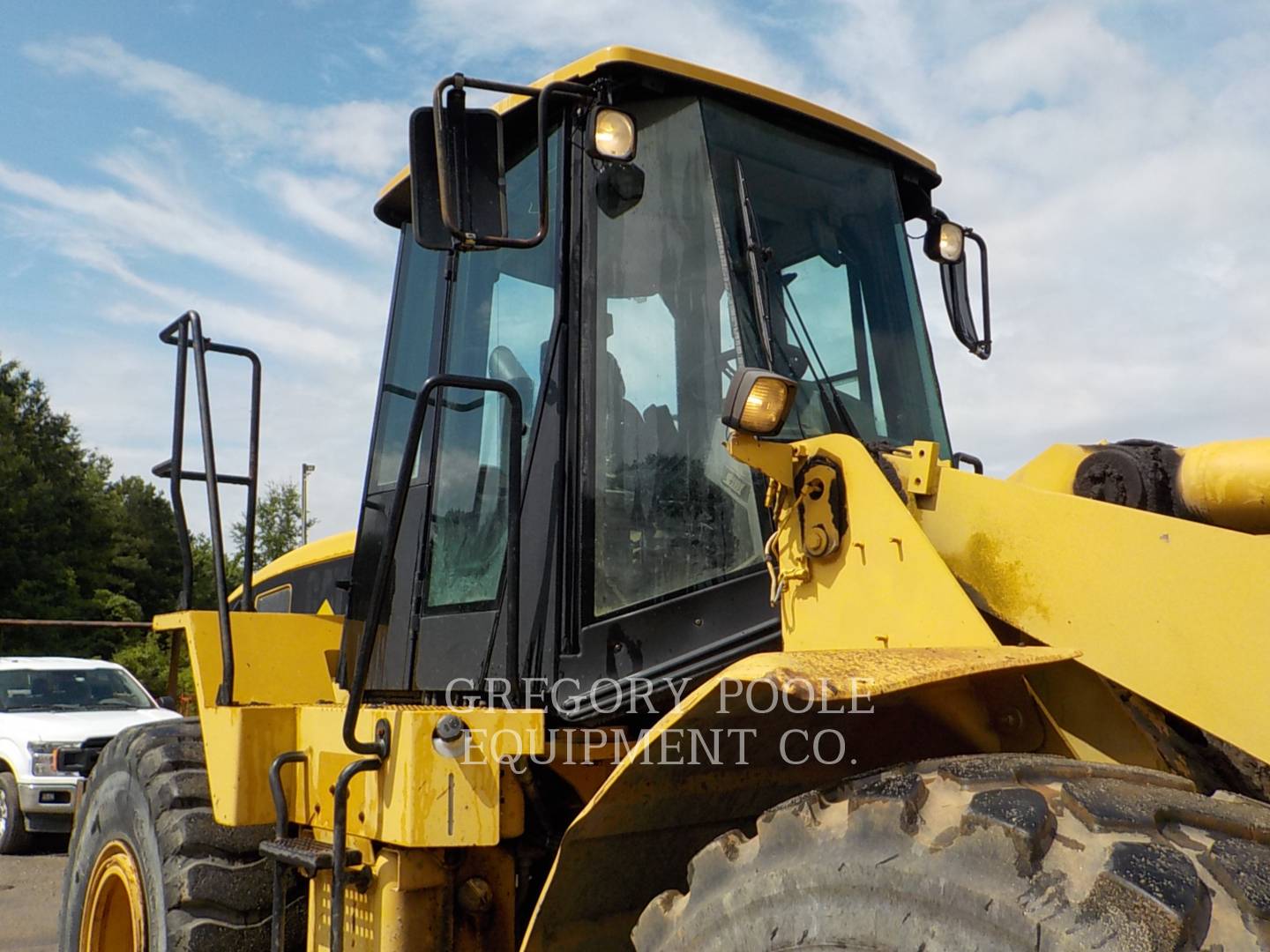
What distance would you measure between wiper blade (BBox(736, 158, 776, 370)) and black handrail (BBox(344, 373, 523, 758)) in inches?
28.8

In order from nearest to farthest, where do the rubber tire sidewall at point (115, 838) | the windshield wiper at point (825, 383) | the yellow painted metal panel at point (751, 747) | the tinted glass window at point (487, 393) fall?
the yellow painted metal panel at point (751, 747), the windshield wiper at point (825, 383), the tinted glass window at point (487, 393), the rubber tire sidewall at point (115, 838)

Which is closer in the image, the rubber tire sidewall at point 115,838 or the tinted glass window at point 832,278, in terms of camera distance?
the tinted glass window at point 832,278

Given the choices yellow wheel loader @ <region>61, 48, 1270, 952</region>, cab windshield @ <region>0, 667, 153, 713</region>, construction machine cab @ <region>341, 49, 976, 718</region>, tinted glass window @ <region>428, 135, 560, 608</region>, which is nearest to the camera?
yellow wheel loader @ <region>61, 48, 1270, 952</region>

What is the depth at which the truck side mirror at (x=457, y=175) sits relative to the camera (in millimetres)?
2850

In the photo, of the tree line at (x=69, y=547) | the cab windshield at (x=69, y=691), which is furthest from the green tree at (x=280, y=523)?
the cab windshield at (x=69, y=691)

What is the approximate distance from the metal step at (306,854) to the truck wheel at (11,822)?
8355 mm

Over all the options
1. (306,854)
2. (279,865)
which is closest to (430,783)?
(306,854)

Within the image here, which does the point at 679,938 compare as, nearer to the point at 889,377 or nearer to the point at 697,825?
the point at 697,825

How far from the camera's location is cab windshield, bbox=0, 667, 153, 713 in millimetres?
11633

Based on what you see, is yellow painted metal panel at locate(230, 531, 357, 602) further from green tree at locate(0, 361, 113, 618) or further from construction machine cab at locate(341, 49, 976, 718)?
green tree at locate(0, 361, 113, 618)

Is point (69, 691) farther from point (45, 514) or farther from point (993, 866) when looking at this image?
point (45, 514)

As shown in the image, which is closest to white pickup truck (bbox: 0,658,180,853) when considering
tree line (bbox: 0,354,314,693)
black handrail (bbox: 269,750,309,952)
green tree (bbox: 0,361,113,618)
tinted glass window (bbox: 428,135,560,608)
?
black handrail (bbox: 269,750,309,952)

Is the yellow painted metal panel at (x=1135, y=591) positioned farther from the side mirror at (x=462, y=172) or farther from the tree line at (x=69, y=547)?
the tree line at (x=69, y=547)

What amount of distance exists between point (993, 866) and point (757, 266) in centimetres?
172
